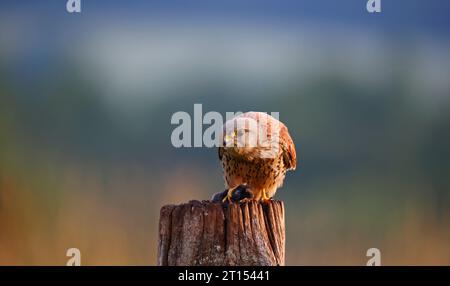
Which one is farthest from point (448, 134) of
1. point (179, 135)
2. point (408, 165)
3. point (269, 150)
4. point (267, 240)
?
point (267, 240)

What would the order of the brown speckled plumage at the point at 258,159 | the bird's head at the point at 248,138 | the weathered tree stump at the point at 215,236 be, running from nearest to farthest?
the weathered tree stump at the point at 215,236 < the bird's head at the point at 248,138 < the brown speckled plumage at the point at 258,159

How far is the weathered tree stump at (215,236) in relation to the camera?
519 cm

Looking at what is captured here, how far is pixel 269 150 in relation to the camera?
7910 mm

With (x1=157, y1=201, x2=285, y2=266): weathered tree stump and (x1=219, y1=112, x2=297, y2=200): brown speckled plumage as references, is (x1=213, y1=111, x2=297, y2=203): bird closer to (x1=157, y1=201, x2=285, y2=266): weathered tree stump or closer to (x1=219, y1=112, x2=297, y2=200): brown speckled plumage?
(x1=219, y1=112, x2=297, y2=200): brown speckled plumage

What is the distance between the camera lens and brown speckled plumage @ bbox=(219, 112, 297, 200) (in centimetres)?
772

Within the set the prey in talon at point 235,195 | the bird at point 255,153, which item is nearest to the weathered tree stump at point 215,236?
the prey in talon at point 235,195

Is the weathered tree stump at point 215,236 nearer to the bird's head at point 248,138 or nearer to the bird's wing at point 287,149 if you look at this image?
the bird's head at point 248,138

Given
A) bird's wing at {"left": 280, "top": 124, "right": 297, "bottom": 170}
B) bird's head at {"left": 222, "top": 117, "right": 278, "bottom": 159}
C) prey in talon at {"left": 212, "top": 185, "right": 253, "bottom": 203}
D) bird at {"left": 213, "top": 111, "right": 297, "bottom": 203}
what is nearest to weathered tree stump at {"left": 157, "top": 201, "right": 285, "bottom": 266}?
prey in talon at {"left": 212, "top": 185, "right": 253, "bottom": 203}

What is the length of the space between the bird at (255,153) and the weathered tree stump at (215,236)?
2084 millimetres

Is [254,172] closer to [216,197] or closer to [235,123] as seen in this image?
[235,123]

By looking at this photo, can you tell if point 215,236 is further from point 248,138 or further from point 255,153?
point 255,153

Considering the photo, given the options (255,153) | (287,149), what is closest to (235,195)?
(255,153)

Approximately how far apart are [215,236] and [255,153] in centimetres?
265

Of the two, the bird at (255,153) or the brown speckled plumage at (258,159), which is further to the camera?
the brown speckled plumage at (258,159)
